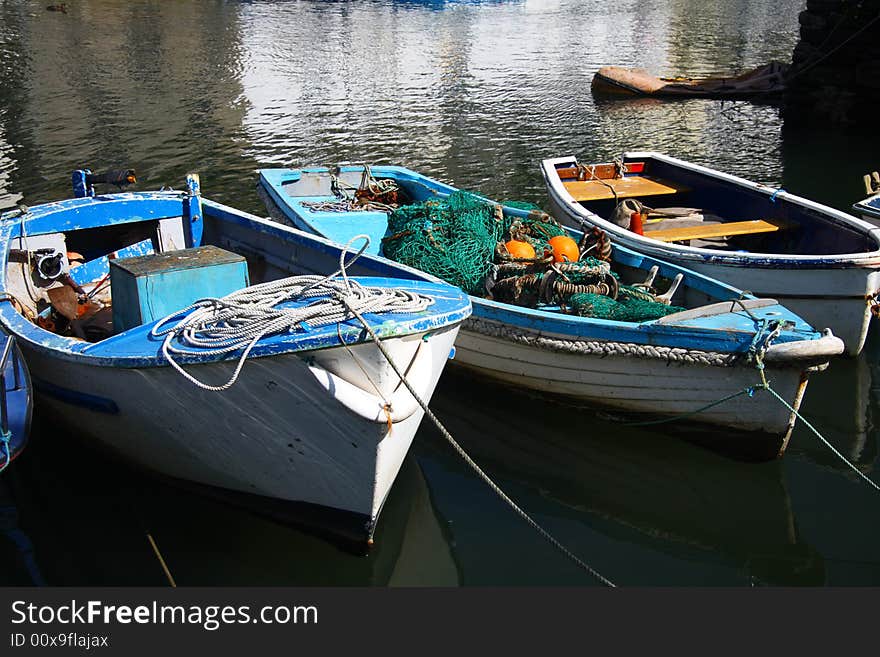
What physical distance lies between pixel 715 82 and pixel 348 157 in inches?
453

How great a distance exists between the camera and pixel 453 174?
52.5 feet

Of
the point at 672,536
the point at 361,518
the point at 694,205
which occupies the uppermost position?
the point at 694,205

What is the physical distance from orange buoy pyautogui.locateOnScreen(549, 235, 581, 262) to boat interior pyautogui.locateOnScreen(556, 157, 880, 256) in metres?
1.04

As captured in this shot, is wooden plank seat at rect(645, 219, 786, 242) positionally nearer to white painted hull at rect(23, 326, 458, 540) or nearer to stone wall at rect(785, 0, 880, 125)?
white painted hull at rect(23, 326, 458, 540)

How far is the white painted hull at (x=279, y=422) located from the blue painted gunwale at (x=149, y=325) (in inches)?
3.9

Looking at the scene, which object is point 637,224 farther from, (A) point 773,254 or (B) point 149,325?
(B) point 149,325

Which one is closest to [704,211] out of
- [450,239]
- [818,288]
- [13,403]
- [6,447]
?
[818,288]

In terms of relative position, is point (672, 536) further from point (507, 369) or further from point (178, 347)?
point (178, 347)

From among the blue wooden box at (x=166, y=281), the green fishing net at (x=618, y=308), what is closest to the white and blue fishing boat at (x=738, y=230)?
the green fishing net at (x=618, y=308)

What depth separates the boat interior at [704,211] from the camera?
886 cm

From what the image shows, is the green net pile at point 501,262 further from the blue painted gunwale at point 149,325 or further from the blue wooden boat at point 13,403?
the blue wooden boat at point 13,403

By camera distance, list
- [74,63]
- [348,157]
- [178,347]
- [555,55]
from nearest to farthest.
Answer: [178,347], [348,157], [74,63], [555,55]

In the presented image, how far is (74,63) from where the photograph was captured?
2833cm

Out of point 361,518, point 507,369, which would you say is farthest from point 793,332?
point 361,518
